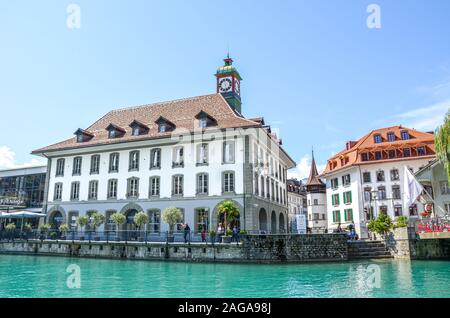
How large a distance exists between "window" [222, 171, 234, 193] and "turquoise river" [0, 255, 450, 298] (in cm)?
979

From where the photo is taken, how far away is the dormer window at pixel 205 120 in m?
31.2

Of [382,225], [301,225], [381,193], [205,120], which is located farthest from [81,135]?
[381,193]

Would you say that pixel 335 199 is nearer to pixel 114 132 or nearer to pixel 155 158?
pixel 155 158

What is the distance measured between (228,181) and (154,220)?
760 cm

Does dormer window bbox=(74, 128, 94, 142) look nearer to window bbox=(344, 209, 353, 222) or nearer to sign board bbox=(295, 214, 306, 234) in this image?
sign board bbox=(295, 214, 306, 234)

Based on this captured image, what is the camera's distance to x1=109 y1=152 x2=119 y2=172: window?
3403 cm

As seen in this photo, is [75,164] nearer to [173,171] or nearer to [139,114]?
[139,114]

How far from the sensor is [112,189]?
33.8m

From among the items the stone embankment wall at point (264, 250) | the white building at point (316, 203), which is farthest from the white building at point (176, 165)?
the white building at point (316, 203)

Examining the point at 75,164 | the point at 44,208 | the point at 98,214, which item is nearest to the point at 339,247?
the point at 98,214

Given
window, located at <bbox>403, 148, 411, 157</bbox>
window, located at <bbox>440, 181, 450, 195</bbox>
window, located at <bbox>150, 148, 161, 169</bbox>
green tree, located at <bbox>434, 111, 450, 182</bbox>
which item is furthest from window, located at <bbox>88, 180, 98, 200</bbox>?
window, located at <bbox>403, 148, 411, 157</bbox>
